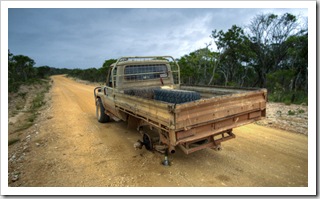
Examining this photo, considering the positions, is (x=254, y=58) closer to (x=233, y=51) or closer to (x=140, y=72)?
(x=233, y=51)

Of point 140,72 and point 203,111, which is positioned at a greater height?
point 140,72

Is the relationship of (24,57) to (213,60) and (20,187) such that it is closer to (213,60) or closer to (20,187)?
(213,60)

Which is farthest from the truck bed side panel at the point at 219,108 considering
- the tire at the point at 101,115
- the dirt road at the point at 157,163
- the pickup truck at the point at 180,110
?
the tire at the point at 101,115

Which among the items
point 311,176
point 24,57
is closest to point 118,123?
point 311,176

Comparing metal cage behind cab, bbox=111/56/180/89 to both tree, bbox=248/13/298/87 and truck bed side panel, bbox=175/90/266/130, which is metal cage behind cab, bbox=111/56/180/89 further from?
tree, bbox=248/13/298/87

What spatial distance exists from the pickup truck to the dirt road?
1.23 feet

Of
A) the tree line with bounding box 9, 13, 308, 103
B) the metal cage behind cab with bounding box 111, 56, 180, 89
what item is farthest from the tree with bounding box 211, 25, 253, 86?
the metal cage behind cab with bounding box 111, 56, 180, 89

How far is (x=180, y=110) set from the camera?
322cm

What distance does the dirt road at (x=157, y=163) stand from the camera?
3605 millimetres

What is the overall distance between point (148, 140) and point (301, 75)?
54.0 ft

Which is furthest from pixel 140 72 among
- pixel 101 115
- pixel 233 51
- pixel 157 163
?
pixel 233 51

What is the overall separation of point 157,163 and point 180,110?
59.6 inches

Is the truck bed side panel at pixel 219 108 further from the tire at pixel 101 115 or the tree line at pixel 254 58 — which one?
the tree line at pixel 254 58

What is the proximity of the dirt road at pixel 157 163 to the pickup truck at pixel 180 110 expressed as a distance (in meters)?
0.37
